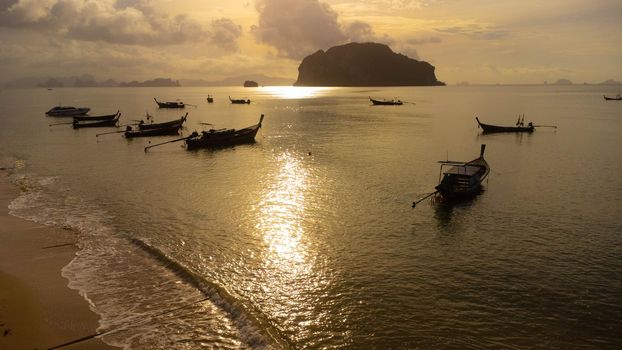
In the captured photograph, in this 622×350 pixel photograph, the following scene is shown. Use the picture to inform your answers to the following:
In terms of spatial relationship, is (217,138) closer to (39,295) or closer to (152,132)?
(152,132)

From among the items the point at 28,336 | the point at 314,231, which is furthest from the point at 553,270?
the point at 28,336

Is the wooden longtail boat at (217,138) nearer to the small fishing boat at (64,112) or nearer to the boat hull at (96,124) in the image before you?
the boat hull at (96,124)

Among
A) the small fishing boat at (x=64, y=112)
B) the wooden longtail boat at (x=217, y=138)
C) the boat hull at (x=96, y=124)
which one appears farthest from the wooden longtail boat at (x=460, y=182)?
the small fishing boat at (x=64, y=112)

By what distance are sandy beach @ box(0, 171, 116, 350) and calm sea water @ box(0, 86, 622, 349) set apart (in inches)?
26.3

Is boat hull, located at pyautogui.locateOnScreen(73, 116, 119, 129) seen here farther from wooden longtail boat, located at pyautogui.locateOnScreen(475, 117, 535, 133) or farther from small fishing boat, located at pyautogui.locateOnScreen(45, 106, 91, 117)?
wooden longtail boat, located at pyautogui.locateOnScreen(475, 117, 535, 133)


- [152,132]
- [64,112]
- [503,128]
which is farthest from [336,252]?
[64,112]

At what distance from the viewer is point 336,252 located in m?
21.0

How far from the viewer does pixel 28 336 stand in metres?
13.2

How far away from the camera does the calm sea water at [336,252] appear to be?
48.1ft

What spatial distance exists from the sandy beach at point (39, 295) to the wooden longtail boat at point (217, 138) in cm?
3074

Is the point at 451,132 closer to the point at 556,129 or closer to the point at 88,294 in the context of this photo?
the point at 556,129

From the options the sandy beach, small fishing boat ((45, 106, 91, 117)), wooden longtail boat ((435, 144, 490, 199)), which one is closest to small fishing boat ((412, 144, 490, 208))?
wooden longtail boat ((435, 144, 490, 199))

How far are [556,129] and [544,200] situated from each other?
178 ft

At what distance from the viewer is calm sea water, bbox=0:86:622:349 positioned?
14664 mm
